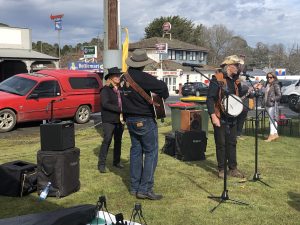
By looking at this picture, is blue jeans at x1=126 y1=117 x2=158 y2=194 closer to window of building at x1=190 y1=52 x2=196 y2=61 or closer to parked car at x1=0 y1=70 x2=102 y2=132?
parked car at x1=0 y1=70 x2=102 y2=132

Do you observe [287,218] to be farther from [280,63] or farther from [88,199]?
[280,63]

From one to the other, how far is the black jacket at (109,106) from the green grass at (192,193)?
0.96 m

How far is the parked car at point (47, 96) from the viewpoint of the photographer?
13072mm

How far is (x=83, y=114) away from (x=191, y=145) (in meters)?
7.52

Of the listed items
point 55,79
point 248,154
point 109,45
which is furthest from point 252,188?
point 55,79

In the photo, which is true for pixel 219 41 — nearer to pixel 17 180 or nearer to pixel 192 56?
pixel 192 56

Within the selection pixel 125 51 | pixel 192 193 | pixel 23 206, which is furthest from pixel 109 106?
pixel 125 51

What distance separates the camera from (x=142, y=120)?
5.65 metres

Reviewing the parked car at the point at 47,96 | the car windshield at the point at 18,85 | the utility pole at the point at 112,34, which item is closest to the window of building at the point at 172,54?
the parked car at the point at 47,96

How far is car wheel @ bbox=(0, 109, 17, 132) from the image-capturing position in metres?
12.8

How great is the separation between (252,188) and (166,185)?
4.32 feet

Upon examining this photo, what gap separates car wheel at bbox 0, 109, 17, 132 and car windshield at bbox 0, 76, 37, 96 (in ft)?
2.51

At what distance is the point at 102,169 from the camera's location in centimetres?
729

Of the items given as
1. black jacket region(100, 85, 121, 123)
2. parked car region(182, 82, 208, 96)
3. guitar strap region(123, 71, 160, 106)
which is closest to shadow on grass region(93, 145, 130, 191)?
black jacket region(100, 85, 121, 123)
